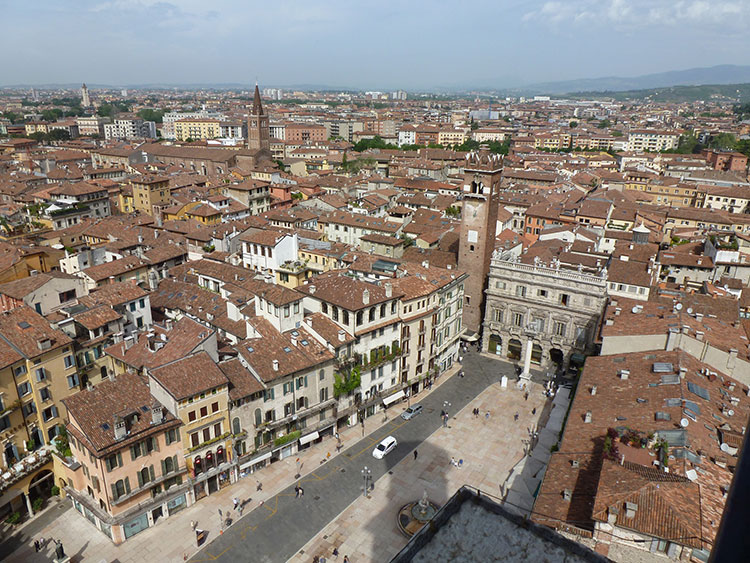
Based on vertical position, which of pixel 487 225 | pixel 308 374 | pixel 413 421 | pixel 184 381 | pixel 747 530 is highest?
pixel 747 530

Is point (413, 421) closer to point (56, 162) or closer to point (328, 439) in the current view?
point (328, 439)

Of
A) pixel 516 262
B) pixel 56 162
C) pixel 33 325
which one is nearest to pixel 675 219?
pixel 516 262

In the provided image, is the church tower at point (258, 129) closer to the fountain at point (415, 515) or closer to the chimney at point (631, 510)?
the fountain at point (415, 515)

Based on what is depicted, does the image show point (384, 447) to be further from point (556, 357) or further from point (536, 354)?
point (556, 357)

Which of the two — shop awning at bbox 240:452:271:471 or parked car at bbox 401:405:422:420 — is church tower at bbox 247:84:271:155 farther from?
shop awning at bbox 240:452:271:471

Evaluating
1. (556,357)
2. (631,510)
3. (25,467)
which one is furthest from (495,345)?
(25,467)

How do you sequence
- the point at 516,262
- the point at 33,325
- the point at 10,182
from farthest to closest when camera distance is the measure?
the point at 10,182 → the point at 516,262 → the point at 33,325

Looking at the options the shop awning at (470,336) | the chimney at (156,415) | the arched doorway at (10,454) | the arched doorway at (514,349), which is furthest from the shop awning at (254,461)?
the arched doorway at (514,349)
